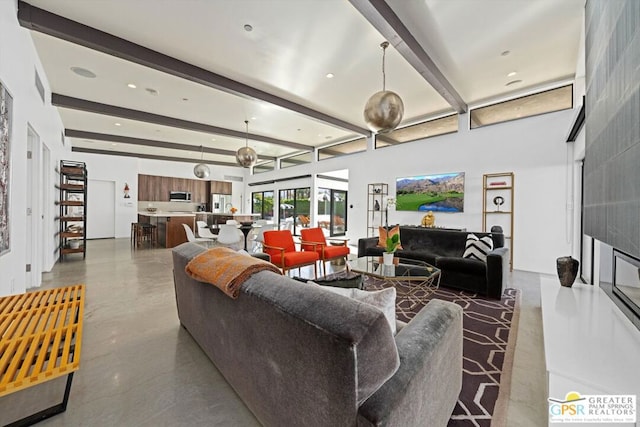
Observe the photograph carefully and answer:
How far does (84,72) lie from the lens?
4.36 meters

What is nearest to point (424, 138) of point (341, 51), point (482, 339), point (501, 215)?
point (501, 215)

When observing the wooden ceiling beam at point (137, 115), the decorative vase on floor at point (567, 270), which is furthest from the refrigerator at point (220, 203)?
the decorative vase on floor at point (567, 270)

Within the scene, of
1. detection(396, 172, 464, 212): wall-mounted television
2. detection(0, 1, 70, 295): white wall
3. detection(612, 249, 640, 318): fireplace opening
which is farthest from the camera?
detection(396, 172, 464, 212): wall-mounted television

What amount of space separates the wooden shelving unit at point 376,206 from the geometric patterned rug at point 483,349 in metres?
3.65

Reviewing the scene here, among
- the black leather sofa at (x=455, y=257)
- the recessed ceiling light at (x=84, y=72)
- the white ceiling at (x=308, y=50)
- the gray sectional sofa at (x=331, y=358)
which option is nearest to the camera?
Answer: the gray sectional sofa at (x=331, y=358)

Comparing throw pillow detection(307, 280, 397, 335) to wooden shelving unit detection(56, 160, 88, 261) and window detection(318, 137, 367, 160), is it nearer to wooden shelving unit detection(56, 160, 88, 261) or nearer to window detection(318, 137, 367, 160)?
wooden shelving unit detection(56, 160, 88, 261)

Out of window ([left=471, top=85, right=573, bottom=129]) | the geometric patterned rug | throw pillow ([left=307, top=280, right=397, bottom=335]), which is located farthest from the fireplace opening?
window ([left=471, top=85, right=573, bottom=129])

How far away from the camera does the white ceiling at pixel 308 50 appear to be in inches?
116

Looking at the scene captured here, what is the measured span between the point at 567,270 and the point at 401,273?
1654 millimetres

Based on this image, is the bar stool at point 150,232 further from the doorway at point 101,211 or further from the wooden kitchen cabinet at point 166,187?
the wooden kitchen cabinet at point 166,187

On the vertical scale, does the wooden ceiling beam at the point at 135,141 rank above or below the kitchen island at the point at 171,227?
above

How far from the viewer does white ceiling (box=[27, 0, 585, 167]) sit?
296 centimetres

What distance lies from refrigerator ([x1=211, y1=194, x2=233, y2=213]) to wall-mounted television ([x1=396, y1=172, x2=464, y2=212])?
8.33m

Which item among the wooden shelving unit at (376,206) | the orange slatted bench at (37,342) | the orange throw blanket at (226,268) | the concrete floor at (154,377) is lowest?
the concrete floor at (154,377)
